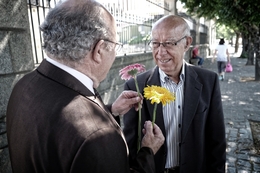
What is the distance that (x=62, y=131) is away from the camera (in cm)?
96

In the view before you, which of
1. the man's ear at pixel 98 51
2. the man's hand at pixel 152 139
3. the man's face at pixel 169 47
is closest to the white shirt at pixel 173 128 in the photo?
the man's face at pixel 169 47

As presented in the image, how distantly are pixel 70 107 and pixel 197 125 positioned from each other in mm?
1387

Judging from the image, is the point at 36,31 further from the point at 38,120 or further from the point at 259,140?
the point at 259,140

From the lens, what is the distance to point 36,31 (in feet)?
12.0

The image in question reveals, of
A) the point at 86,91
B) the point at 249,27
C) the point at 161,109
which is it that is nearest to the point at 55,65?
the point at 86,91

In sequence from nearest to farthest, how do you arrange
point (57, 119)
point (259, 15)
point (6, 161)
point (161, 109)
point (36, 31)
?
point (57, 119) → point (161, 109) → point (6, 161) → point (36, 31) → point (259, 15)

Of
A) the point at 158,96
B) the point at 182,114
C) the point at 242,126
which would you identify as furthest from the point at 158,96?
the point at 242,126

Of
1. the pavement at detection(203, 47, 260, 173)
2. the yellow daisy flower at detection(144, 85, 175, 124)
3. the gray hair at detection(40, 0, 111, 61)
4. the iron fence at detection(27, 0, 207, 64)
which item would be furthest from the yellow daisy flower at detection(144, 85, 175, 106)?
the iron fence at detection(27, 0, 207, 64)

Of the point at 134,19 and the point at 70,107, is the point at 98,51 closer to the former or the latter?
the point at 70,107

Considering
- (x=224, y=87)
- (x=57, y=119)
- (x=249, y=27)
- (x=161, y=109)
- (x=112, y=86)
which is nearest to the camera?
(x=57, y=119)

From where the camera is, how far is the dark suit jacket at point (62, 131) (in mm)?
946

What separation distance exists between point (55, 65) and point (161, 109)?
1.15m

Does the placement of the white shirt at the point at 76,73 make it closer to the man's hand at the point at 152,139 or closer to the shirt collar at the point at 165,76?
the man's hand at the point at 152,139

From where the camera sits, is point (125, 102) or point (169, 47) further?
point (169, 47)
